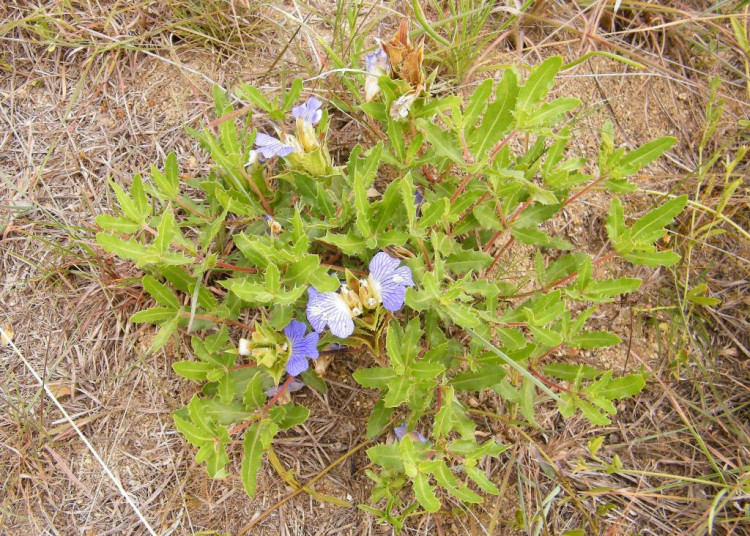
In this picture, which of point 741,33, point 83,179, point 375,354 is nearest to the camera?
point 375,354

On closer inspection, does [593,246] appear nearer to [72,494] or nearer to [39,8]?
[72,494]

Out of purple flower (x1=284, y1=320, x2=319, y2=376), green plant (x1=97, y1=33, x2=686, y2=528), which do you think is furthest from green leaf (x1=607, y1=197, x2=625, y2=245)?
purple flower (x1=284, y1=320, x2=319, y2=376)

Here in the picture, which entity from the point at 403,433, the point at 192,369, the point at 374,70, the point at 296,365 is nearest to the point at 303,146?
the point at 374,70

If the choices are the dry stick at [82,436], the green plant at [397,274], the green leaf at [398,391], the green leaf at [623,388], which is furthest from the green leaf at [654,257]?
the dry stick at [82,436]

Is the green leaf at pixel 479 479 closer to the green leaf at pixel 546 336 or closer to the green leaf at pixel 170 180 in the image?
the green leaf at pixel 546 336

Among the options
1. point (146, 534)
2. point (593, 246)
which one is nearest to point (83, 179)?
point (146, 534)

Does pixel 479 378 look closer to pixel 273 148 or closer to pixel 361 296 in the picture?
pixel 361 296
